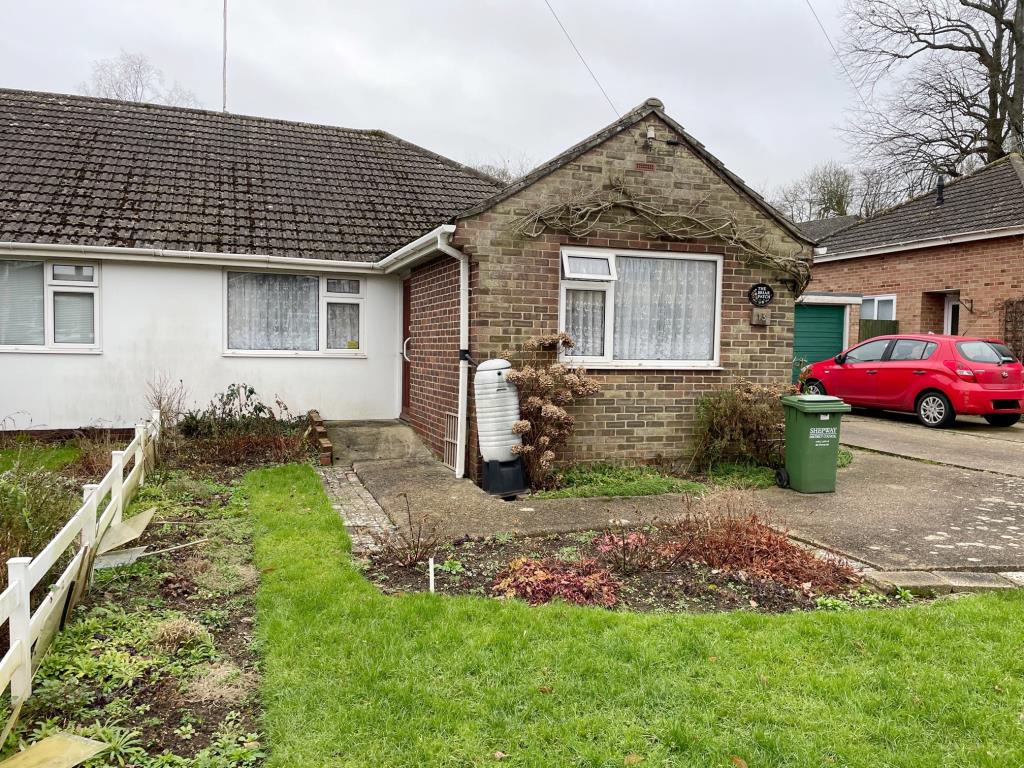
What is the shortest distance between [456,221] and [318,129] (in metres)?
Answer: 8.48

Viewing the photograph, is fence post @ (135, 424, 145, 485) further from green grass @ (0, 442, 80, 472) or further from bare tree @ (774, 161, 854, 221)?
bare tree @ (774, 161, 854, 221)

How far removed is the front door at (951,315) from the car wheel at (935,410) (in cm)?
557

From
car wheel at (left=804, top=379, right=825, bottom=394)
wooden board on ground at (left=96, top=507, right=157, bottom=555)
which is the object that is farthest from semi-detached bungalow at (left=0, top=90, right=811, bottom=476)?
car wheel at (left=804, top=379, right=825, bottom=394)

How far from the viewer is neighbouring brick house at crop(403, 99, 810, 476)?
26.2 ft

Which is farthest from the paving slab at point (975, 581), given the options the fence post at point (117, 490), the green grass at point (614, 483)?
the fence post at point (117, 490)

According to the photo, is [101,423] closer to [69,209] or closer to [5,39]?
[69,209]

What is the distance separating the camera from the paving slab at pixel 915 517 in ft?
17.6

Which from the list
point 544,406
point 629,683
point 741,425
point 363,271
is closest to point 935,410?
point 741,425

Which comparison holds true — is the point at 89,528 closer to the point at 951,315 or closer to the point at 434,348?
the point at 434,348

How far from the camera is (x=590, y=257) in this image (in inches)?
327

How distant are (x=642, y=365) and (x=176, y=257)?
21.7 ft

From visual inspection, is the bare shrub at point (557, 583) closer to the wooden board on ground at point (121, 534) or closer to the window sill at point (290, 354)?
the wooden board on ground at point (121, 534)

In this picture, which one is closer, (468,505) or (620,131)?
(468,505)

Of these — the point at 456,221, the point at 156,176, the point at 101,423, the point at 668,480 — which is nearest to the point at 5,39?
the point at 156,176
